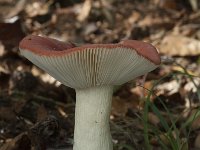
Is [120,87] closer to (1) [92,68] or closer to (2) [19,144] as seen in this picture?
(2) [19,144]

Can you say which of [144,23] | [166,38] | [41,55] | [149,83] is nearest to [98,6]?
[144,23]

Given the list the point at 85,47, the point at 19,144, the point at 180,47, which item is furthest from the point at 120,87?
the point at 85,47

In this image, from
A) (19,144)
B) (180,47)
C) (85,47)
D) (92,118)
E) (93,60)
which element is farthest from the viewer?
(180,47)

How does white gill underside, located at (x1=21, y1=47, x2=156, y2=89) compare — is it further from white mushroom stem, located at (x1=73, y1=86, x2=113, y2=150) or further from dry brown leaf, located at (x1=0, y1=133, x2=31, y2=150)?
dry brown leaf, located at (x1=0, y1=133, x2=31, y2=150)

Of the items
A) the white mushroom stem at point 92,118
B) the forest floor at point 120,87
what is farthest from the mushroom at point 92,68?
the forest floor at point 120,87

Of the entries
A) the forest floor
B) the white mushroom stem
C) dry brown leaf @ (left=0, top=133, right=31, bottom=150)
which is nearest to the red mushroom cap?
the white mushroom stem

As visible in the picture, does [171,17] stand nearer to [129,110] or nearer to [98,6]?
[98,6]

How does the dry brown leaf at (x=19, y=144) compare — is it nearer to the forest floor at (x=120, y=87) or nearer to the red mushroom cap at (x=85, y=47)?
the forest floor at (x=120, y=87)

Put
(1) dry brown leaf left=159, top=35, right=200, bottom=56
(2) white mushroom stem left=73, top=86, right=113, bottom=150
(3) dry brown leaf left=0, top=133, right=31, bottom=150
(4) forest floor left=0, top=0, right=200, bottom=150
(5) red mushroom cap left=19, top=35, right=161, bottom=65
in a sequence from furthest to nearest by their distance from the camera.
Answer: (1) dry brown leaf left=159, top=35, right=200, bottom=56, (4) forest floor left=0, top=0, right=200, bottom=150, (3) dry brown leaf left=0, top=133, right=31, bottom=150, (2) white mushroom stem left=73, top=86, right=113, bottom=150, (5) red mushroom cap left=19, top=35, right=161, bottom=65
